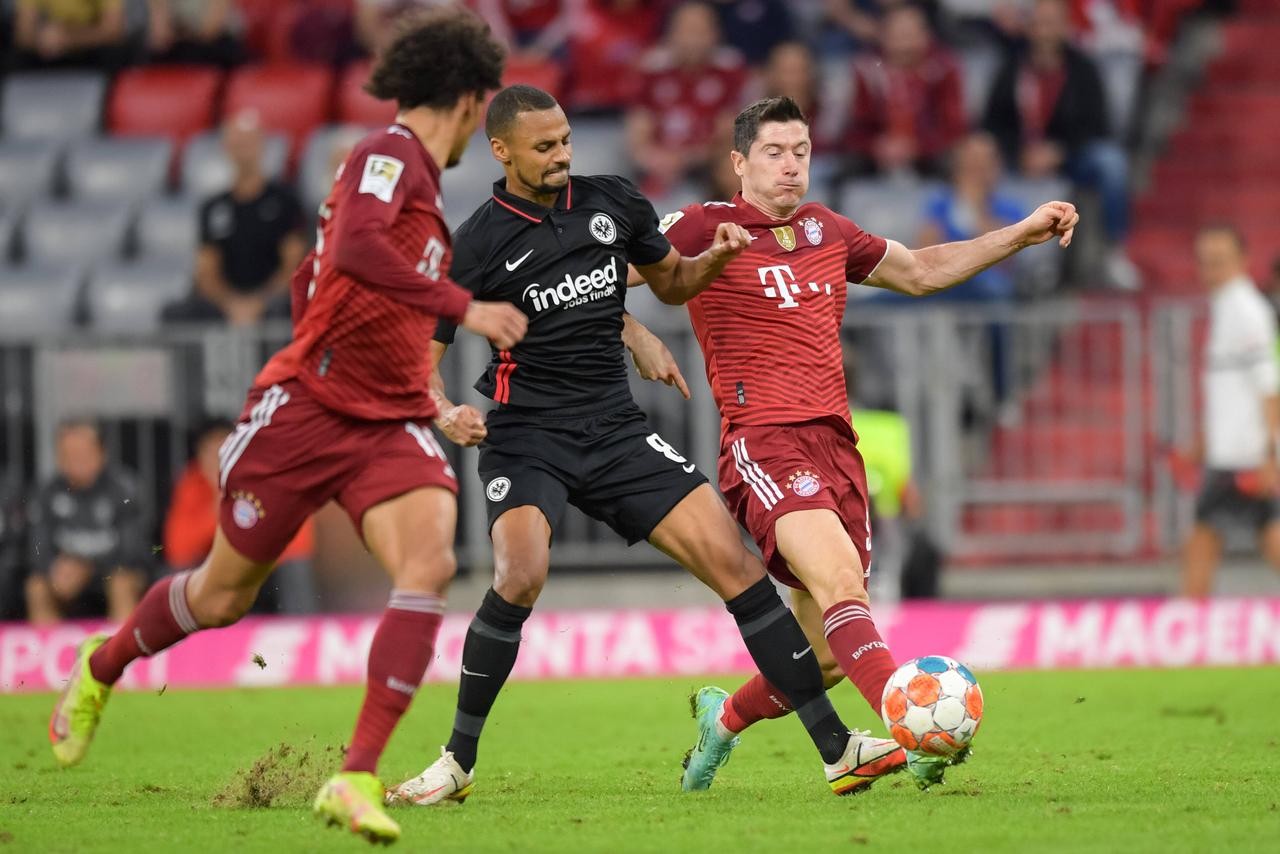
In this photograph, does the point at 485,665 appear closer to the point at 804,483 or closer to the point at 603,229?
the point at 804,483

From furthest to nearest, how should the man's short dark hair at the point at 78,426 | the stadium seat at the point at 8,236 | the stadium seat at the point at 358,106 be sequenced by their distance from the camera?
1. the stadium seat at the point at 358,106
2. the stadium seat at the point at 8,236
3. the man's short dark hair at the point at 78,426

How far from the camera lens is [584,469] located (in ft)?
24.2

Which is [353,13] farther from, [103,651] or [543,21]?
[103,651]

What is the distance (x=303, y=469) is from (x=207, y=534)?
7.45m

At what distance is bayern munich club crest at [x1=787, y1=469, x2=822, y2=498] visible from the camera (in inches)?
292

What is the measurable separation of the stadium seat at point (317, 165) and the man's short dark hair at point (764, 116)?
8502 mm

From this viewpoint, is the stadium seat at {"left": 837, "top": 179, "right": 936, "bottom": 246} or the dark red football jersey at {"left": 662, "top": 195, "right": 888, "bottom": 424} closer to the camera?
the dark red football jersey at {"left": 662, "top": 195, "right": 888, "bottom": 424}

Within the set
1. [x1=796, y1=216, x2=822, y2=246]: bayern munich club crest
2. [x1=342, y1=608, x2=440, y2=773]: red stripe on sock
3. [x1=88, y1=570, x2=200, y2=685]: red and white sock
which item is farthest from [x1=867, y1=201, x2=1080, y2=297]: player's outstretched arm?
[x1=88, y1=570, x2=200, y2=685]: red and white sock

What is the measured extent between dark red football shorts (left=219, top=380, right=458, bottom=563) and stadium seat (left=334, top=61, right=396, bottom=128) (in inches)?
430

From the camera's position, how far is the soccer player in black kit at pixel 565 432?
23.8 feet

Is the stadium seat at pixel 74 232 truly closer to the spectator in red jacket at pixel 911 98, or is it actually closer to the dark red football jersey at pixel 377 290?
the spectator in red jacket at pixel 911 98

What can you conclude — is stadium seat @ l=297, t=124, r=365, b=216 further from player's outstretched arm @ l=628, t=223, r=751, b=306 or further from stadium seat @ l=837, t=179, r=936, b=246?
player's outstretched arm @ l=628, t=223, r=751, b=306

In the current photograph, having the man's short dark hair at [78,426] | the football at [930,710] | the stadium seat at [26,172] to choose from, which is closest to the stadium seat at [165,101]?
the stadium seat at [26,172]

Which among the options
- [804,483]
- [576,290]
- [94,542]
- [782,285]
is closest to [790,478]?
[804,483]
